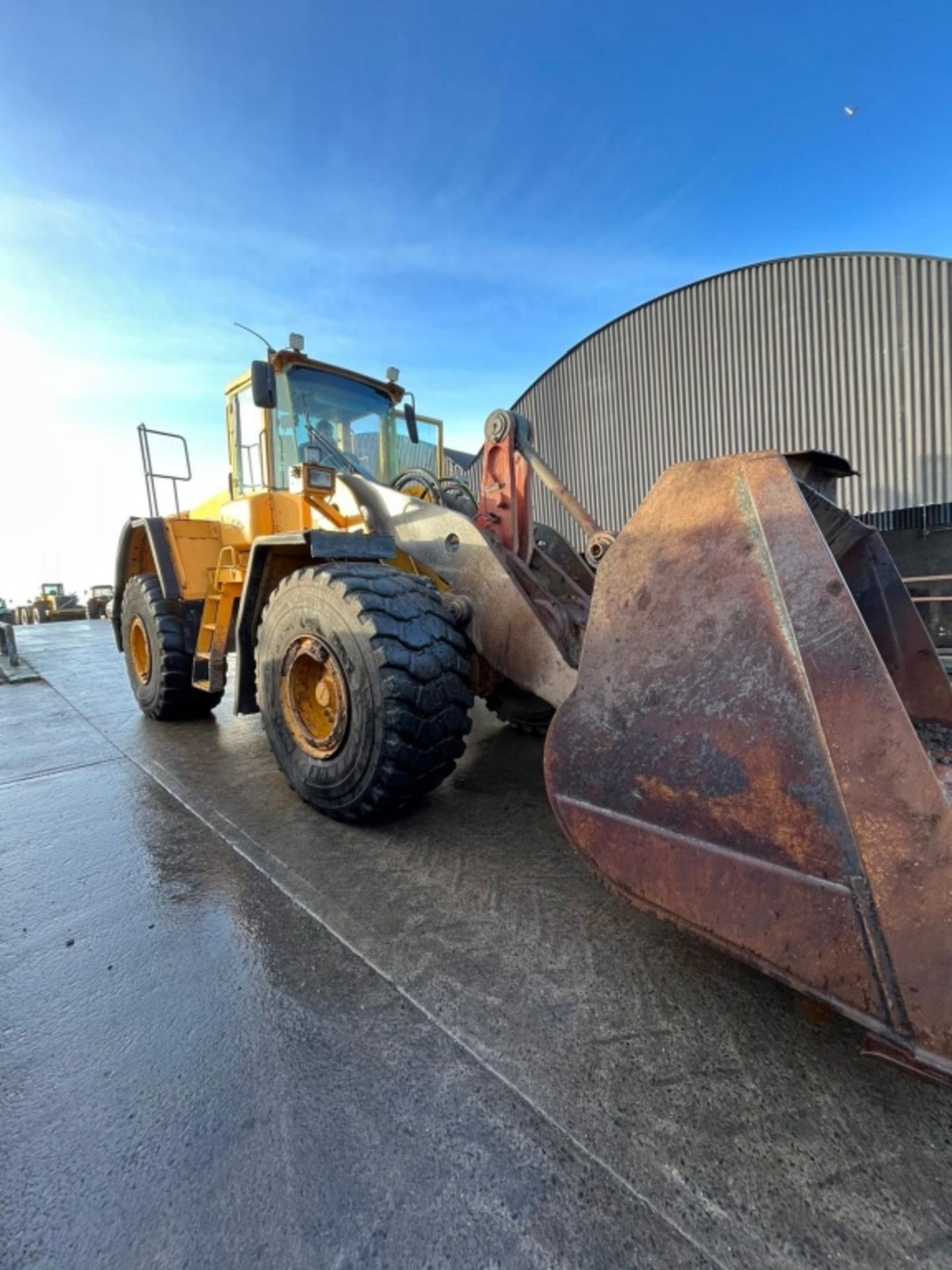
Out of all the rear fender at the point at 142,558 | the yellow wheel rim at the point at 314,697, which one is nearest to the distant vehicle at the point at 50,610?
the rear fender at the point at 142,558

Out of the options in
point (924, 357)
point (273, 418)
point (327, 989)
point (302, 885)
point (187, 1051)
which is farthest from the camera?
point (924, 357)

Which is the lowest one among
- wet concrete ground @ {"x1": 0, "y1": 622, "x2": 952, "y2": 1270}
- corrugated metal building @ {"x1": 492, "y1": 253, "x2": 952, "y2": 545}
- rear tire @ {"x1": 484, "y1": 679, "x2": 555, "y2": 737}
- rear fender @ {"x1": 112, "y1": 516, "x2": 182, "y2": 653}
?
wet concrete ground @ {"x1": 0, "y1": 622, "x2": 952, "y2": 1270}

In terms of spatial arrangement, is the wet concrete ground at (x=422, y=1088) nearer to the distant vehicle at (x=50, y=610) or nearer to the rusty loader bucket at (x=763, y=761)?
the rusty loader bucket at (x=763, y=761)

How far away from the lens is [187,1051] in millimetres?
1507

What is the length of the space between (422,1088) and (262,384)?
11.8ft

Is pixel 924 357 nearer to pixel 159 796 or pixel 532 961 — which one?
pixel 532 961

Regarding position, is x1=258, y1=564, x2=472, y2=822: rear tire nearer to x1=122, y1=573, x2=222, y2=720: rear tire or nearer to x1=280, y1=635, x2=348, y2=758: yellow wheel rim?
x1=280, y1=635, x2=348, y2=758: yellow wheel rim

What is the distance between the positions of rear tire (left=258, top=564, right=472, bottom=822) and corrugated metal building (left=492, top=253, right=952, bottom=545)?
725 centimetres

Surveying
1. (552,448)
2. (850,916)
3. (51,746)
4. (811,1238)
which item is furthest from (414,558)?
(552,448)

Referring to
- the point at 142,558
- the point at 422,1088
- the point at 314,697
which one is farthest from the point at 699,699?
the point at 142,558

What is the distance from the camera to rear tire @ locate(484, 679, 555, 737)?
411 cm

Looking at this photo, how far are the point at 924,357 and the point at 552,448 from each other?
18.7 ft

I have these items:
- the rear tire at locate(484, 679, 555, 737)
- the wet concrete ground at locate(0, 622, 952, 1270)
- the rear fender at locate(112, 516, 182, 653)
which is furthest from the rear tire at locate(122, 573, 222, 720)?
the wet concrete ground at locate(0, 622, 952, 1270)

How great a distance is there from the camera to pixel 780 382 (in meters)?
8.31
